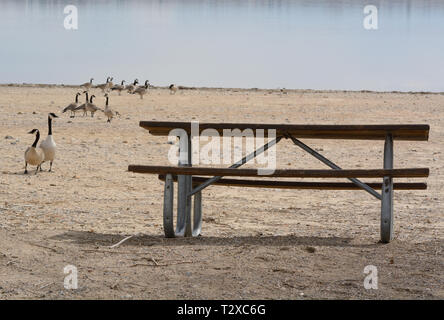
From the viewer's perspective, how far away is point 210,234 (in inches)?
326

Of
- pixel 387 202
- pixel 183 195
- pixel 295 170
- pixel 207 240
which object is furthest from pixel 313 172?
pixel 183 195

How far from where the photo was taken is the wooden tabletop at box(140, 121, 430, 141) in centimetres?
717

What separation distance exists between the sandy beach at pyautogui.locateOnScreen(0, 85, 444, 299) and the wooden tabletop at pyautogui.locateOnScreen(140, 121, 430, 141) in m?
Answer: 0.98

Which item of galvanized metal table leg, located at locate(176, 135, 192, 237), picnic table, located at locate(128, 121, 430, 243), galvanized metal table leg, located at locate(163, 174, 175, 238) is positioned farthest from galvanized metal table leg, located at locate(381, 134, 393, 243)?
galvanized metal table leg, located at locate(163, 174, 175, 238)

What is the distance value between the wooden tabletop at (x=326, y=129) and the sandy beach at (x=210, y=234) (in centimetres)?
98

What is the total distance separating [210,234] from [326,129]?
1.81 meters

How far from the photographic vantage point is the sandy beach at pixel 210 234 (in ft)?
19.3

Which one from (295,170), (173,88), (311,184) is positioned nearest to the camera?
(295,170)

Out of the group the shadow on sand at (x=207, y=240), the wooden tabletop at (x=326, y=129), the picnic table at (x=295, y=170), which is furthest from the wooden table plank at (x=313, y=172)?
the shadow on sand at (x=207, y=240)

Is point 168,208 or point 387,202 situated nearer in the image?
point 387,202

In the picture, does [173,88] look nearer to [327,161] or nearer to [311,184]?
[311,184]

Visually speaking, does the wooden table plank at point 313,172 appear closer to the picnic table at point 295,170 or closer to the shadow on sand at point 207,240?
the picnic table at point 295,170

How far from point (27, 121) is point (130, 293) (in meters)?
16.2
